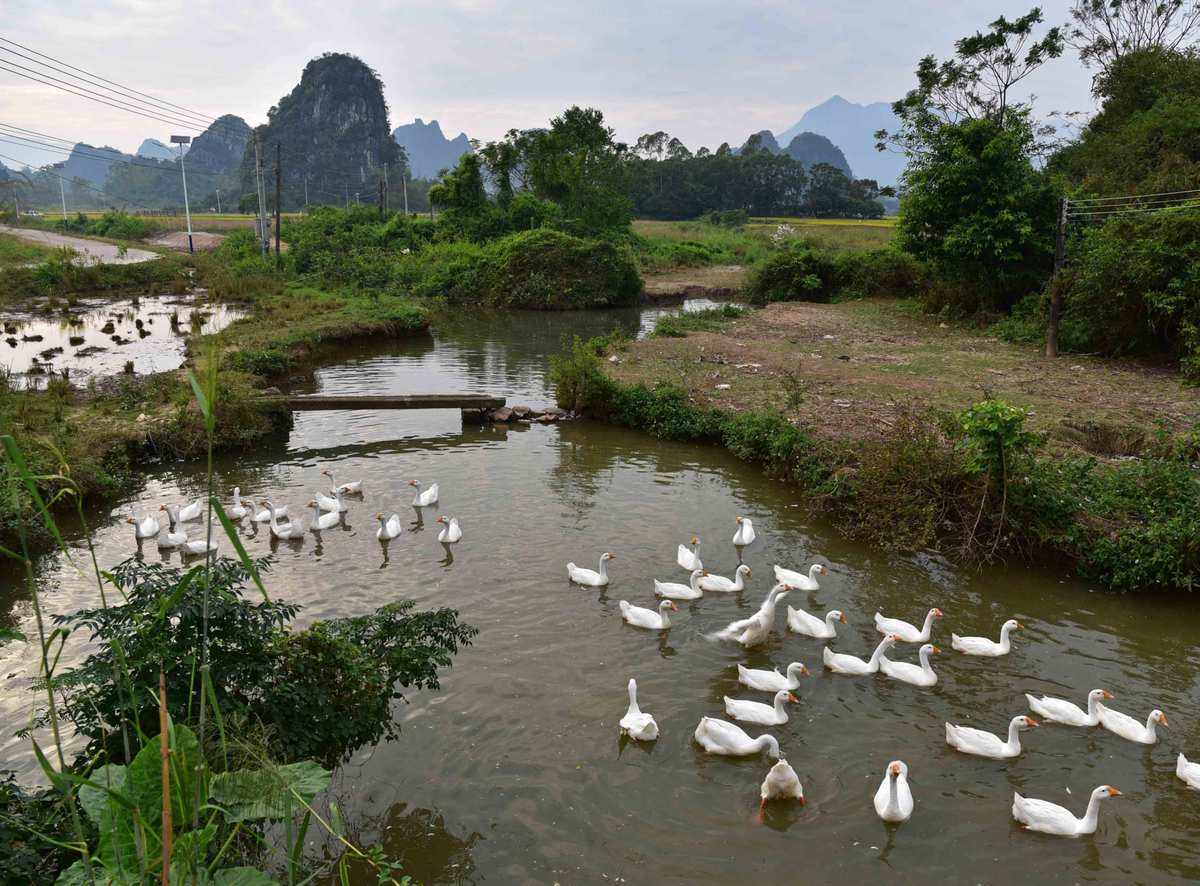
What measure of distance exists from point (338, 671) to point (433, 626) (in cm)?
82

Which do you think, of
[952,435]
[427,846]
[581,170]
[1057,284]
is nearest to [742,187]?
[581,170]

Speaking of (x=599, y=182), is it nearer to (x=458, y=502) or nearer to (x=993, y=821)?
(x=458, y=502)

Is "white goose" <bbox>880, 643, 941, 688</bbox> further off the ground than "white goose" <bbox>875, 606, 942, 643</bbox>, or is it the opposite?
"white goose" <bbox>875, 606, 942, 643</bbox>

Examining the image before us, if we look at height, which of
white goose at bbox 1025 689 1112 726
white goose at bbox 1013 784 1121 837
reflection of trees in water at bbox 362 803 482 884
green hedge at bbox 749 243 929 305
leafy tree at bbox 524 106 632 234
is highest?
leafy tree at bbox 524 106 632 234

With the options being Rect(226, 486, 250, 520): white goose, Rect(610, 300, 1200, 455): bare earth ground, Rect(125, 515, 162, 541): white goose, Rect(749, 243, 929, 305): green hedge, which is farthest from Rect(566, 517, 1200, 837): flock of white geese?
Rect(749, 243, 929, 305): green hedge

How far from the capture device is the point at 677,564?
10805 millimetres

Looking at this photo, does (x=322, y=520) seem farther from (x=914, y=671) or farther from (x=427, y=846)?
(x=914, y=671)

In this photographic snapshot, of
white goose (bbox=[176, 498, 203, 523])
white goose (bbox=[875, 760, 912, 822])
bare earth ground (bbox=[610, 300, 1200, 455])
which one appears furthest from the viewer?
bare earth ground (bbox=[610, 300, 1200, 455])

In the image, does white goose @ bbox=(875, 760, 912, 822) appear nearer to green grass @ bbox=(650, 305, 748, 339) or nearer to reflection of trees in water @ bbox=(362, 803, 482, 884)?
reflection of trees in water @ bbox=(362, 803, 482, 884)

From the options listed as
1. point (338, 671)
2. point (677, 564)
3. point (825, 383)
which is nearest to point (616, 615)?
point (677, 564)

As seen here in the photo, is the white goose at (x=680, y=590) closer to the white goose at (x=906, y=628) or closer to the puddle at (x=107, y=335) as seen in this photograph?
the white goose at (x=906, y=628)

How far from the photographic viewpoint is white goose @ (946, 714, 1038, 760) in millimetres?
6980

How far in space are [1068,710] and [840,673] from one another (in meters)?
2.07

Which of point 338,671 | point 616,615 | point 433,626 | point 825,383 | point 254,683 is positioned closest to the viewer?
point 254,683
